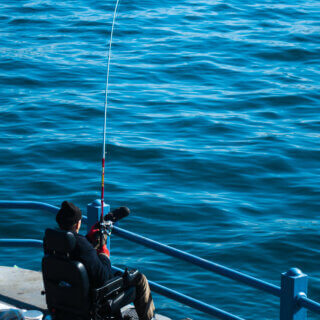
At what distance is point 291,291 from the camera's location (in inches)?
222

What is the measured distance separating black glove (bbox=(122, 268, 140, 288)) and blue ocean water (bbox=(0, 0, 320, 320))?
4.26 metres

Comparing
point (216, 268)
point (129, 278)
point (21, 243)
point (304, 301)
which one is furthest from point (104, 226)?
point (21, 243)

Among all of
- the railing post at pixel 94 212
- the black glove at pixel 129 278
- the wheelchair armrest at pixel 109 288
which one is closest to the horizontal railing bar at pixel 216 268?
the railing post at pixel 94 212

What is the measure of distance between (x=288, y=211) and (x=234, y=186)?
1342mm

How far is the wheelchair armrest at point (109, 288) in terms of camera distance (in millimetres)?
5641

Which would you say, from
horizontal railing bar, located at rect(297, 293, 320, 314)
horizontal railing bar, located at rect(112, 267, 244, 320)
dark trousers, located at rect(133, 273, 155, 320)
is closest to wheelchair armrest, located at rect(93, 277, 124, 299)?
dark trousers, located at rect(133, 273, 155, 320)

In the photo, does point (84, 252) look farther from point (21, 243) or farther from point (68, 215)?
point (21, 243)

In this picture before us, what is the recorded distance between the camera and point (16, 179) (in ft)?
48.5

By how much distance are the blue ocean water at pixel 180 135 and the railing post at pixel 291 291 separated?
4.58 meters

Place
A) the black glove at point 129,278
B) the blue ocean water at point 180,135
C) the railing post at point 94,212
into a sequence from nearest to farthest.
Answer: the black glove at point 129,278 → the railing post at point 94,212 → the blue ocean water at point 180,135

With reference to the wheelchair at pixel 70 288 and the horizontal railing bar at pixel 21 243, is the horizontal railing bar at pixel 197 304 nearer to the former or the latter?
the wheelchair at pixel 70 288

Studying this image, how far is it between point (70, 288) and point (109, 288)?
31 centimetres

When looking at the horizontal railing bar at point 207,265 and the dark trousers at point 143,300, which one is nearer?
the horizontal railing bar at point 207,265

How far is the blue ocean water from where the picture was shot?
12.1 metres
